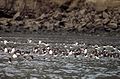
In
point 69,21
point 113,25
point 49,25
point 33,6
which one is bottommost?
point 49,25

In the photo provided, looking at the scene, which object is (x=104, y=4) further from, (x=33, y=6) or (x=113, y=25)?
(x=33, y=6)

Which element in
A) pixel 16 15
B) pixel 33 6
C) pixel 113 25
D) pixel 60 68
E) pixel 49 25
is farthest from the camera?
pixel 33 6

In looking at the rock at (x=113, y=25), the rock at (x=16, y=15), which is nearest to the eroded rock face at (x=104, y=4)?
the rock at (x=113, y=25)

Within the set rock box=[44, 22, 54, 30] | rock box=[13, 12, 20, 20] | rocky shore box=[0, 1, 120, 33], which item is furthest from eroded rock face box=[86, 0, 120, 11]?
rock box=[13, 12, 20, 20]

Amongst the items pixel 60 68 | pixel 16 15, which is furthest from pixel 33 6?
pixel 60 68

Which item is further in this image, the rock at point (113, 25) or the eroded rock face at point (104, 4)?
the eroded rock face at point (104, 4)

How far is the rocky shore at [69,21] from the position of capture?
2066 inches

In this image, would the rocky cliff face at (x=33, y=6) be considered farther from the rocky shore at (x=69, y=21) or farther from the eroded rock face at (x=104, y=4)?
the rocky shore at (x=69, y=21)

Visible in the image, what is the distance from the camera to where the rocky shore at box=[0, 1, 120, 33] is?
172 feet

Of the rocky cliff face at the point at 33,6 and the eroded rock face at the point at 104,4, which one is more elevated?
the eroded rock face at the point at 104,4

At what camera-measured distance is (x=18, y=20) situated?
5959 centimetres

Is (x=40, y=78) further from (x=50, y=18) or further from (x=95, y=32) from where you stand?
(x=50, y=18)

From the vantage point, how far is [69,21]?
55.5 m

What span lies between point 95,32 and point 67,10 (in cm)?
1113
